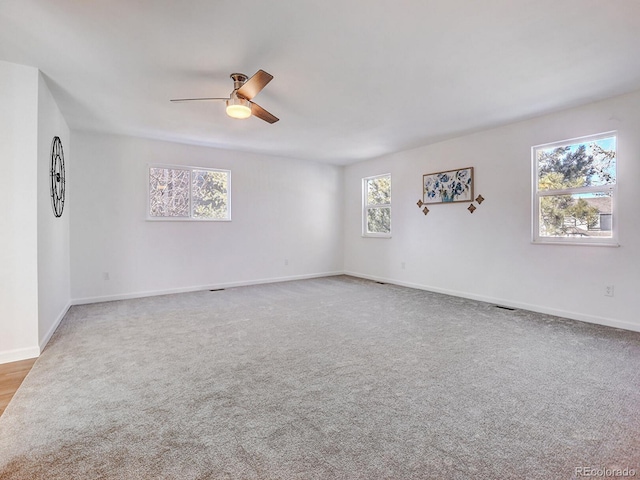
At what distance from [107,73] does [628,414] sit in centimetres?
464

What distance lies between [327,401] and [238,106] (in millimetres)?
2524

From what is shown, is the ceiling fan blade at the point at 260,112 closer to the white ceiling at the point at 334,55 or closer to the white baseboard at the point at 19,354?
the white ceiling at the point at 334,55

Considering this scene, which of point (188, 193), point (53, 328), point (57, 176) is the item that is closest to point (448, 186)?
point (188, 193)

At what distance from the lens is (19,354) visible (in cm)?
271

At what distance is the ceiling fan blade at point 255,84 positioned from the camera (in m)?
2.48

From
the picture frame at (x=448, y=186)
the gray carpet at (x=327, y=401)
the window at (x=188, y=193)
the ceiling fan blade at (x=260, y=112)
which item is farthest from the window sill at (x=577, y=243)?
the window at (x=188, y=193)

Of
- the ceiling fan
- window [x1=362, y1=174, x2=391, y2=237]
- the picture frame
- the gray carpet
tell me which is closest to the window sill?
the gray carpet

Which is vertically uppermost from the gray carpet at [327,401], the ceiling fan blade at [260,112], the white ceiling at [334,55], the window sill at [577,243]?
the white ceiling at [334,55]

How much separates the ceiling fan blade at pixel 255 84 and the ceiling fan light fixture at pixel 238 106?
5 centimetres

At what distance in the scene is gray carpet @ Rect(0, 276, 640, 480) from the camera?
1478 mm

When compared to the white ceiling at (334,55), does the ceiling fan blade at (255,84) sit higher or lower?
lower

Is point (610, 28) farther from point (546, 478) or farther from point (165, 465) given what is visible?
point (165, 465)

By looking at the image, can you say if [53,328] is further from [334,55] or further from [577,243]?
[577,243]

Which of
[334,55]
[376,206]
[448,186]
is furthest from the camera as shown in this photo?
[376,206]
